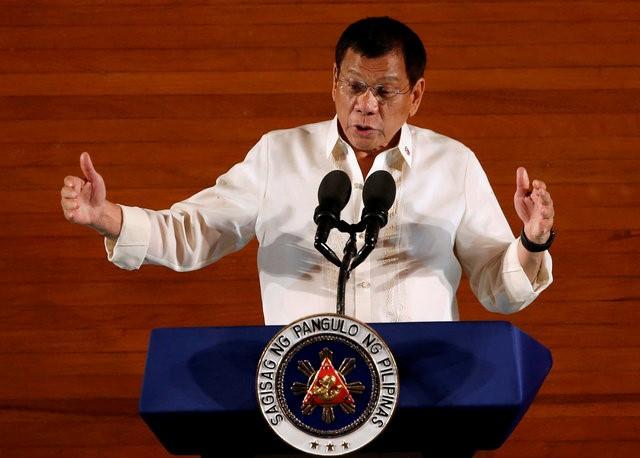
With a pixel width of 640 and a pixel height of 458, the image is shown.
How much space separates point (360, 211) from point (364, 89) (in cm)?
21

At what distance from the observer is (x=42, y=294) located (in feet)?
10.0

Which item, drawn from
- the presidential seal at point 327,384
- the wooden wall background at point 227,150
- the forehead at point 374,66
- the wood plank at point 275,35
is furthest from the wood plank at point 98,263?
the presidential seal at point 327,384

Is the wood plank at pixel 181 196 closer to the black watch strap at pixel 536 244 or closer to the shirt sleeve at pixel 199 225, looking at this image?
the shirt sleeve at pixel 199 225

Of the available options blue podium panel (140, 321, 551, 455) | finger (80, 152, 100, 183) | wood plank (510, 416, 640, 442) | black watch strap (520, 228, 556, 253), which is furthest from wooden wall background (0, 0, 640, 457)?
blue podium panel (140, 321, 551, 455)

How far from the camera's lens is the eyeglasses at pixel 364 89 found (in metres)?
1.97

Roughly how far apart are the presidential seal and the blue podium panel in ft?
0.12

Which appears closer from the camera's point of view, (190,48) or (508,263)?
(508,263)

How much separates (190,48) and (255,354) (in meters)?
1.90

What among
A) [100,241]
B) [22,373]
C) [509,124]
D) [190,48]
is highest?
[190,48]

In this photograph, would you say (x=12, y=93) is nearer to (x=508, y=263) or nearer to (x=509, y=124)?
(x=509, y=124)

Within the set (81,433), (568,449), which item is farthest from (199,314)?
(568,449)

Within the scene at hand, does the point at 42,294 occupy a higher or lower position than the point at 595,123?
lower

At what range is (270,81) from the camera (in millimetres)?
3205

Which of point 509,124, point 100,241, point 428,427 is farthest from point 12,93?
point 428,427
